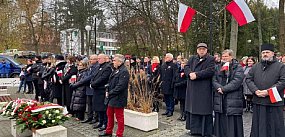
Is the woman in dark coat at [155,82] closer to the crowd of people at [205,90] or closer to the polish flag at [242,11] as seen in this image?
the crowd of people at [205,90]

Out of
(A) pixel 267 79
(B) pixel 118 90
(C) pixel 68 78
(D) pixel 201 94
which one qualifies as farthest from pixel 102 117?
(A) pixel 267 79

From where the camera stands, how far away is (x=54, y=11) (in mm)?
27953

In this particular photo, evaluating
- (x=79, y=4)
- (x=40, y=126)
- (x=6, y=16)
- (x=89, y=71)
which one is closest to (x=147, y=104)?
(x=89, y=71)

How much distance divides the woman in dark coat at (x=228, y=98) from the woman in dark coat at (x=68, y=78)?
12.8ft

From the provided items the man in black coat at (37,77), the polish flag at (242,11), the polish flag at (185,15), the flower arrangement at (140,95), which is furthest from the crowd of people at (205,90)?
the man in black coat at (37,77)

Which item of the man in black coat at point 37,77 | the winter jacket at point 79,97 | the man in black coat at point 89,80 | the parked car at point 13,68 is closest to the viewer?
the man in black coat at point 89,80

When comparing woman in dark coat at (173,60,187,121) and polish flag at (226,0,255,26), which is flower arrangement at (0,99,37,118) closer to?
woman in dark coat at (173,60,187,121)

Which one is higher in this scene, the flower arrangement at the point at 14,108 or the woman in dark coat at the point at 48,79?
the woman in dark coat at the point at 48,79

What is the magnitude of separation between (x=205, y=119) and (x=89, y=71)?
120 inches

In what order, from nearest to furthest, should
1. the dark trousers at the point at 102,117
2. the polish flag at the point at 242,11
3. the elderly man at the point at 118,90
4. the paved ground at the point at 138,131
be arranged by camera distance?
the elderly man at the point at 118,90, the paved ground at the point at 138,131, the dark trousers at the point at 102,117, the polish flag at the point at 242,11

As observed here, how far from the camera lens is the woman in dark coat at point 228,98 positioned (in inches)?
203

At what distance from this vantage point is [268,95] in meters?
4.70

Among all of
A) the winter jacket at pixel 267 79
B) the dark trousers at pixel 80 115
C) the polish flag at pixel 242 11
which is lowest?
the dark trousers at pixel 80 115

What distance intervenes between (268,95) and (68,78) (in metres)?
5.11
